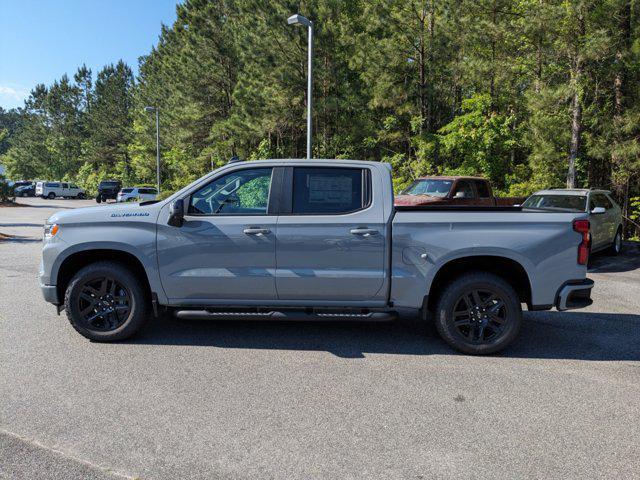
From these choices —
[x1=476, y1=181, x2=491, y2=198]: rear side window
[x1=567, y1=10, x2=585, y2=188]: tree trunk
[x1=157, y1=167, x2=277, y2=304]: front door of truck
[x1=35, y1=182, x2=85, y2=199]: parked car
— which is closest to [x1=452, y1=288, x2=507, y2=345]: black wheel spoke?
[x1=157, y1=167, x2=277, y2=304]: front door of truck

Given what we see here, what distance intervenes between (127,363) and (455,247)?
3.34 meters

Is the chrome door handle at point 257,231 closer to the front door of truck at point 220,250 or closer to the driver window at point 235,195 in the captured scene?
the front door of truck at point 220,250

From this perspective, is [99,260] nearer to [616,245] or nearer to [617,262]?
[617,262]

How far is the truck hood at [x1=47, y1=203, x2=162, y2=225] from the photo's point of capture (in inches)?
213

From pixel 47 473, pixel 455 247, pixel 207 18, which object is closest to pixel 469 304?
pixel 455 247

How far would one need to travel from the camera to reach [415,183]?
1538 cm

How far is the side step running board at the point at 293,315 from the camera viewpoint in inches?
204

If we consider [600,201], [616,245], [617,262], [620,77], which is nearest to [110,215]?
[600,201]

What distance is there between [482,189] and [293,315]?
1129 centimetres

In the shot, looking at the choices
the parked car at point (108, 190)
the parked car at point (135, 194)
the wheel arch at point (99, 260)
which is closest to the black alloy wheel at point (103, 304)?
the wheel arch at point (99, 260)

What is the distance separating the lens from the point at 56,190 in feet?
173

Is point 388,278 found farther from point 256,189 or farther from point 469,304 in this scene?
point 256,189

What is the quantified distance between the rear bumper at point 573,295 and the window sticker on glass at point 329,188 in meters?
2.30

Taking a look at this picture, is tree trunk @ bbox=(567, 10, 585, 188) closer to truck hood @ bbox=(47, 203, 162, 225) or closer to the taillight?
the taillight
